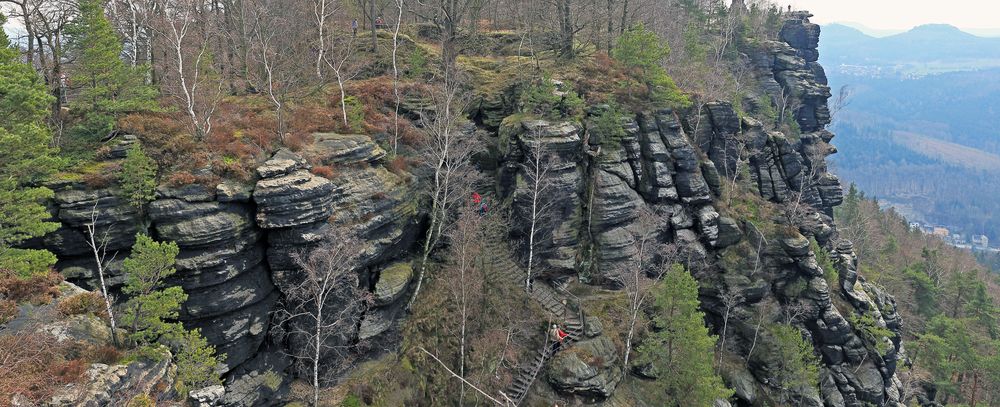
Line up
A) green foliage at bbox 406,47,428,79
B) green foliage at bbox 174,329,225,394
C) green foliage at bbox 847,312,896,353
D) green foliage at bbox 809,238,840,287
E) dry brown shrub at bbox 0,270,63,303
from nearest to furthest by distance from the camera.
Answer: dry brown shrub at bbox 0,270,63,303
green foliage at bbox 174,329,225,394
green foliage at bbox 847,312,896,353
green foliage at bbox 406,47,428,79
green foliage at bbox 809,238,840,287

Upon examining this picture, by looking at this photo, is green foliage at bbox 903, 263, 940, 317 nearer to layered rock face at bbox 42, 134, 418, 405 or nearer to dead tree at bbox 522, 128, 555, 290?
dead tree at bbox 522, 128, 555, 290

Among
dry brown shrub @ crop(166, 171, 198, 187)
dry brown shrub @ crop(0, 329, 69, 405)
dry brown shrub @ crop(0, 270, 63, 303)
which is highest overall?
dry brown shrub @ crop(166, 171, 198, 187)

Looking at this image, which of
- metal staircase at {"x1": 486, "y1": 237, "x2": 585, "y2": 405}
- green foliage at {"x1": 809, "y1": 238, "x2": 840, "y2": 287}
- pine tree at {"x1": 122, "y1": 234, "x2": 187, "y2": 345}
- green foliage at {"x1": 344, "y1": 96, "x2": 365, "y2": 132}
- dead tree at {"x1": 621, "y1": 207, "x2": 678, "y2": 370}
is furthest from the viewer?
green foliage at {"x1": 809, "y1": 238, "x2": 840, "y2": 287}

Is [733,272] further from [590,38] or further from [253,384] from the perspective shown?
[253,384]

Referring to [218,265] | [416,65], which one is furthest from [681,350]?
[416,65]

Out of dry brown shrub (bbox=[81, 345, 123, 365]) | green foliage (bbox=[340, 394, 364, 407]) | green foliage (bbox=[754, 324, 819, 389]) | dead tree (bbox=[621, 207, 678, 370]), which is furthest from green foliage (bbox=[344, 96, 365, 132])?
green foliage (bbox=[754, 324, 819, 389])

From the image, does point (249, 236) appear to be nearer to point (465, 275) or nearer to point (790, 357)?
point (465, 275)

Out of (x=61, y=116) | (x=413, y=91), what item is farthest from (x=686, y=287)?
(x=61, y=116)
